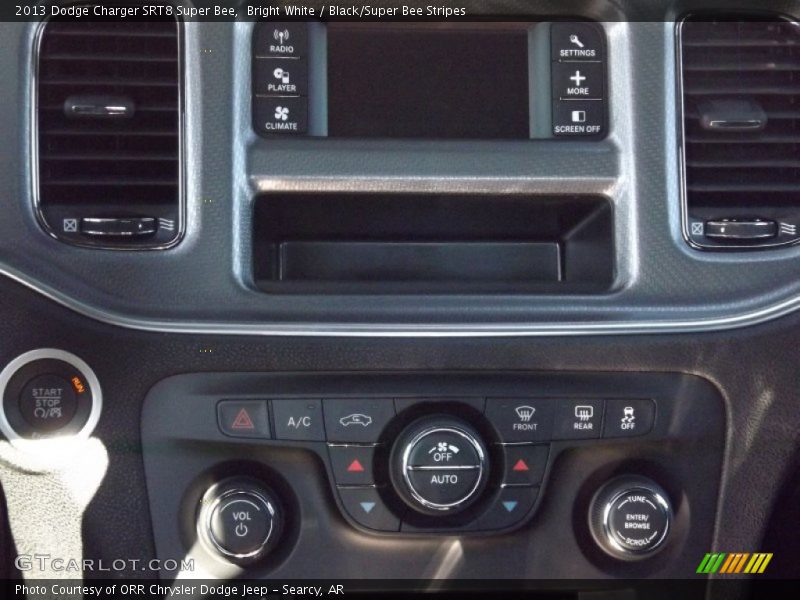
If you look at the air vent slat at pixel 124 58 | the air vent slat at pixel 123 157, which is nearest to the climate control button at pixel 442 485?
the air vent slat at pixel 123 157

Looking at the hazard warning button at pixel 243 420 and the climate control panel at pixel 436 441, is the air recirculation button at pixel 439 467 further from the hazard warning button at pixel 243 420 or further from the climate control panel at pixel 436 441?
the hazard warning button at pixel 243 420

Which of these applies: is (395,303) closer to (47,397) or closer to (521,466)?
(521,466)

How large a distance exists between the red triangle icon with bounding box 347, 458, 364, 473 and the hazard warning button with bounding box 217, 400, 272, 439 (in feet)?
0.41

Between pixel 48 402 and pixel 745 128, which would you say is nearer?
pixel 48 402

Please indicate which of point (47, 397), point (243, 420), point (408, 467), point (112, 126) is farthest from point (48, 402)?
point (408, 467)

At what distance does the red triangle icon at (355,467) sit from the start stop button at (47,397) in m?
0.37

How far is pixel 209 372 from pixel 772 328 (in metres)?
0.84

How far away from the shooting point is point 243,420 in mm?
1609

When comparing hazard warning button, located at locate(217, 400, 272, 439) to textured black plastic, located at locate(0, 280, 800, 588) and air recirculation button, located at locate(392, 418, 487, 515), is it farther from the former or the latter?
air recirculation button, located at locate(392, 418, 487, 515)

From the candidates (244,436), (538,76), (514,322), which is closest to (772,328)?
(514,322)

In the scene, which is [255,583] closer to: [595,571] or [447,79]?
[595,571]

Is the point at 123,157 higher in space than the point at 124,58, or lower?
lower

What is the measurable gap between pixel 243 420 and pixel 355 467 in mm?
174

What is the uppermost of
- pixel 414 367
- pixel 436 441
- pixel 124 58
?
pixel 124 58
